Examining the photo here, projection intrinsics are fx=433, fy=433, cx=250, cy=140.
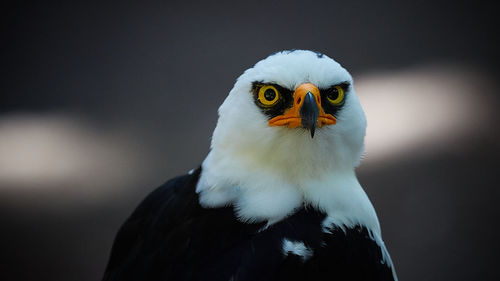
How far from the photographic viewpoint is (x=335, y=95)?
3.85 feet

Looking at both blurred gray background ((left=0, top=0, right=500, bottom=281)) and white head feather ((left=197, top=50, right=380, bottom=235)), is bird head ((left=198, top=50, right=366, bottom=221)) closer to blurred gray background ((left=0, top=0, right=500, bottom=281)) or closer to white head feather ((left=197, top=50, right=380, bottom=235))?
white head feather ((left=197, top=50, right=380, bottom=235))

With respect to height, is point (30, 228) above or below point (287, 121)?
below

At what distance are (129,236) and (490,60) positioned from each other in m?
2.40

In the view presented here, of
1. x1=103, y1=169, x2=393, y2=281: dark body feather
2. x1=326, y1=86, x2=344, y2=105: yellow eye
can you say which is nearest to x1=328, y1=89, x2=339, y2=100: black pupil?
x1=326, y1=86, x2=344, y2=105: yellow eye

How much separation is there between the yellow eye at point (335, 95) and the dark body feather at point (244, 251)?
299 mm

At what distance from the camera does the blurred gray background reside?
244 centimetres

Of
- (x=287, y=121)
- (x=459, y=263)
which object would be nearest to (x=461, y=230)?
(x=459, y=263)

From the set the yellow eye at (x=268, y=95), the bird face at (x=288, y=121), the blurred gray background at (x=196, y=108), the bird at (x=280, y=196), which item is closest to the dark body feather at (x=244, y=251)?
the bird at (x=280, y=196)

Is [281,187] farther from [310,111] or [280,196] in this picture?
[310,111]

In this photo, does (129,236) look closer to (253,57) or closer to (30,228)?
(30,228)

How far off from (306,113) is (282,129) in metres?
0.11

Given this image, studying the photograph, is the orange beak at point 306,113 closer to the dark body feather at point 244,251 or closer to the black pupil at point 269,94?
the black pupil at point 269,94

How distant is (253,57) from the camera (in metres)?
2.71

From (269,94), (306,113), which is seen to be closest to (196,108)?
(269,94)
